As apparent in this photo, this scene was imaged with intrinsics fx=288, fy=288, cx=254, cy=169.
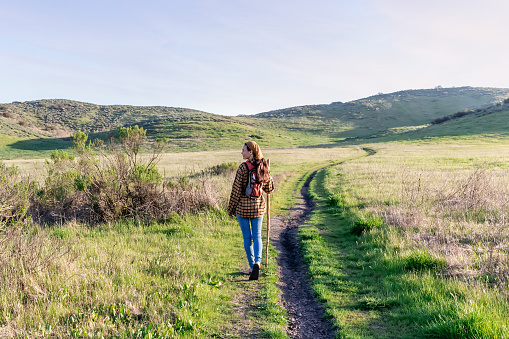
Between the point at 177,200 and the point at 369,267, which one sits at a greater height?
the point at 177,200

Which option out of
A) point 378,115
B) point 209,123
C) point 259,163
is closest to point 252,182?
point 259,163

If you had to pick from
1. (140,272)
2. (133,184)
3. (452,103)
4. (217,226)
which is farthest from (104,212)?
(452,103)

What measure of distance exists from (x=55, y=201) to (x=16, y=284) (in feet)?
20.7

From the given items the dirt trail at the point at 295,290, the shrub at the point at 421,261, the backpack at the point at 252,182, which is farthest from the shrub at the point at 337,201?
the backpack at the point at 252,182

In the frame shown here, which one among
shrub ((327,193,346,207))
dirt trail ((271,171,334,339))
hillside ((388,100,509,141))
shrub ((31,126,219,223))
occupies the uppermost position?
hillside ((388,100,509,141))

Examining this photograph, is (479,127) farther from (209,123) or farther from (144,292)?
(144,292)

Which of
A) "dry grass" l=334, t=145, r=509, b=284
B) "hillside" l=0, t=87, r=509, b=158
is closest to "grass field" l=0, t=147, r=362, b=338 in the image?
"dry grass" l=334, t=145, r=509, b=284

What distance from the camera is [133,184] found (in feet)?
33.2

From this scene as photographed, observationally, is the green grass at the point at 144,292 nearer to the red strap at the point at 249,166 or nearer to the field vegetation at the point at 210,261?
the field vegetation at the point at 210,261

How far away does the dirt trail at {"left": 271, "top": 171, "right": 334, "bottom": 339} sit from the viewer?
4418mm

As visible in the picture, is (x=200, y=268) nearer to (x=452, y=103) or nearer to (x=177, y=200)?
(x=177, y=200)

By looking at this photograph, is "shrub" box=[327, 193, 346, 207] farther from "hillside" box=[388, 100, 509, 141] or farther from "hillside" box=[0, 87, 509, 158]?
"hillside" box=[388, 100, 509, 141]

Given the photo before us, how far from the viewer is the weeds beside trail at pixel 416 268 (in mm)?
4059

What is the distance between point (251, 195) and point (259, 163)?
682mm
